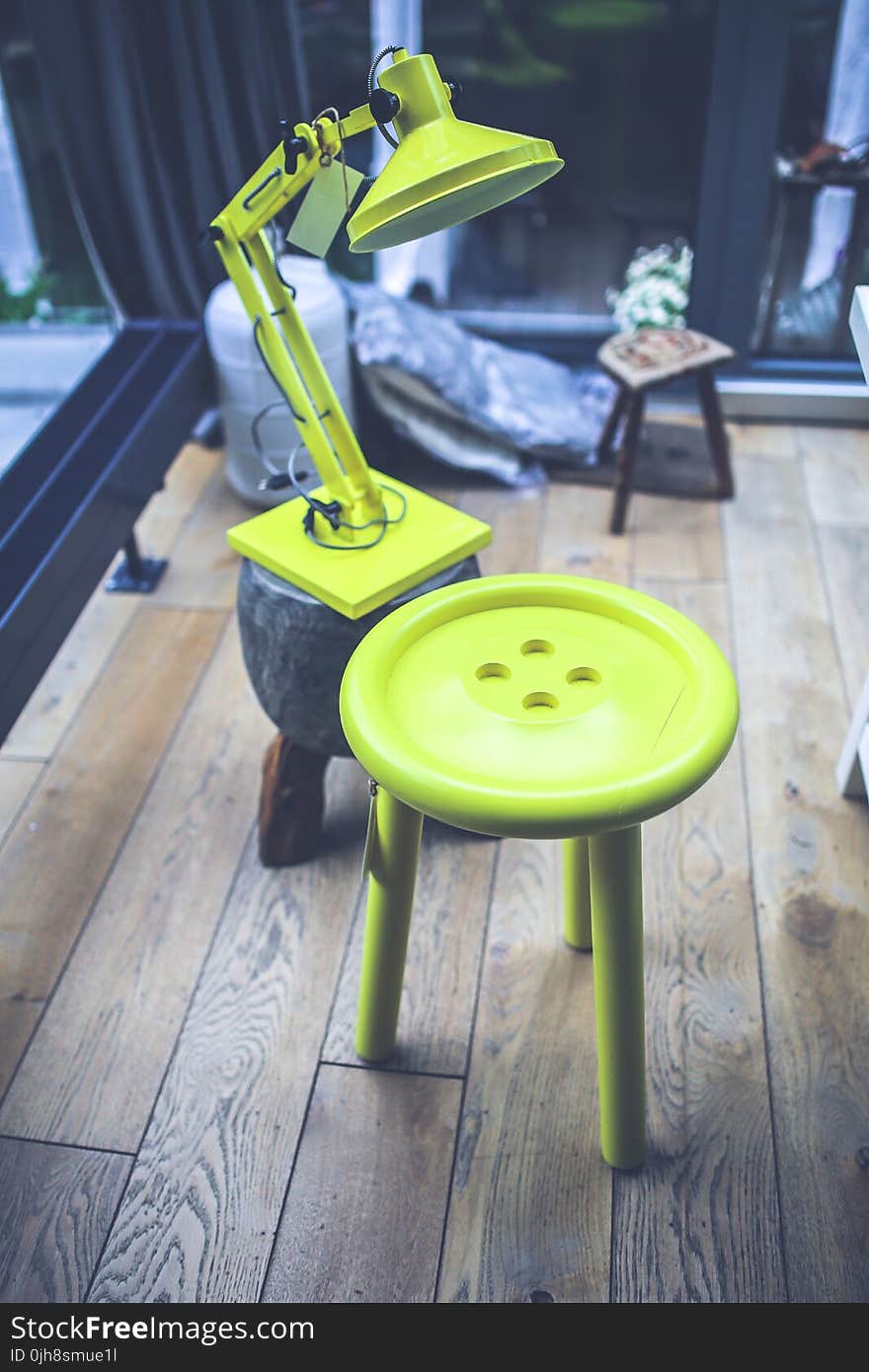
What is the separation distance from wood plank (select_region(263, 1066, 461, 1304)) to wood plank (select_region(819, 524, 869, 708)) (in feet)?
3.37

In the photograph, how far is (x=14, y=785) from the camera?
1.81 metres

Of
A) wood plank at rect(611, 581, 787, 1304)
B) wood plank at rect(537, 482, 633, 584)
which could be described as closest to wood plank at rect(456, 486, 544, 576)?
wood plank at rect(537, 482, 633, 584)

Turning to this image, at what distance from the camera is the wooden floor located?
1215mm

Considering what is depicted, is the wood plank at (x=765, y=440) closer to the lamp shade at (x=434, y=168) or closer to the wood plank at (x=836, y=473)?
the wood plank at (x=836, y=473)

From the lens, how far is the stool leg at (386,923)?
121cm

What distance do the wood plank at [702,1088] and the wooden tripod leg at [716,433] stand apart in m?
0.89

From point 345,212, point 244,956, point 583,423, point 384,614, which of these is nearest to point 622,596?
point 384,614

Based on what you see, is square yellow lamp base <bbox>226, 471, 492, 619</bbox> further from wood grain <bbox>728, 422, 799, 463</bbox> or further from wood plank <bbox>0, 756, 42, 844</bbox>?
wood grain <bbox>728, 422, 799, 463</bbox>

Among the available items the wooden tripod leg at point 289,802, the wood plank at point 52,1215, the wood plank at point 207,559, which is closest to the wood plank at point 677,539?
the wood plank at point 207,559

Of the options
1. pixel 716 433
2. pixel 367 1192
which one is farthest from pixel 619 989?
pixel 716 433

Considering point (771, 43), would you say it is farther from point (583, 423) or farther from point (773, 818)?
point (773, 818)

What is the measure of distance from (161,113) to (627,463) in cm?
120

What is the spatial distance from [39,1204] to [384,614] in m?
0.76

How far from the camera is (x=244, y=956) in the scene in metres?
1.52
